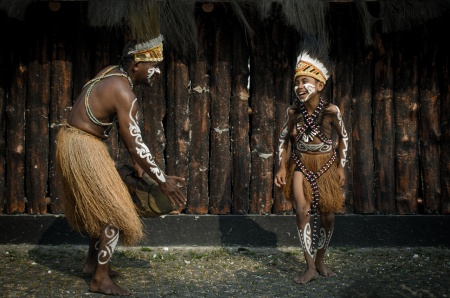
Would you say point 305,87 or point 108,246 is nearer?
point 108,246

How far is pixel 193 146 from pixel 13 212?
1.98 m

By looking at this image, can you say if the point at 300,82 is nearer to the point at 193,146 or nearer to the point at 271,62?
the point at 271,62

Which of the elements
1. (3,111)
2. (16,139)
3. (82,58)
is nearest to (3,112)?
(3,111)

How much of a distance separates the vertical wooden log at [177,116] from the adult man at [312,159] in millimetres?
1219

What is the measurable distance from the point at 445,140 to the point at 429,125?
0.23 m

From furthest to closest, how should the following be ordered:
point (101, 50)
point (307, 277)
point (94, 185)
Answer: point (101, 50), point (307, 277), point (94, 185)

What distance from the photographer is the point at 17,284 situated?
6.05m

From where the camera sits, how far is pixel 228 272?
6.51 meters

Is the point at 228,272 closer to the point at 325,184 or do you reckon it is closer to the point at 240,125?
the point at 325,184

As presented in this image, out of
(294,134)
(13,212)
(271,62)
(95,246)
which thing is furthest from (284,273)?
(13,212)

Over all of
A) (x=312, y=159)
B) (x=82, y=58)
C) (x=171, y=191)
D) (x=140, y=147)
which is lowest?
(x=171, y=191)

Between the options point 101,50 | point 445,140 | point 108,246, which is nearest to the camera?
point 108,246

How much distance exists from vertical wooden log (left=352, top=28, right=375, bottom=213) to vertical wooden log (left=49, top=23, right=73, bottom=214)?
2.95 m

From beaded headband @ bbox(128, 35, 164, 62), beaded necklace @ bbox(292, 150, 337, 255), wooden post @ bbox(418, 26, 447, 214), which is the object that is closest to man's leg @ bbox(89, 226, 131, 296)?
beaded headband @ bbox(128, 35, 164, 62)
